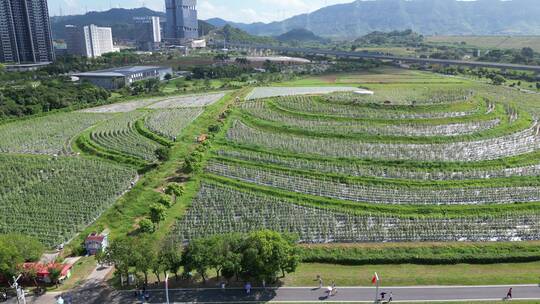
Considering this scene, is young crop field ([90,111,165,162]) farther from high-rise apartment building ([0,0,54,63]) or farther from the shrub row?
high-rise apartment building ([0,0,54,63])

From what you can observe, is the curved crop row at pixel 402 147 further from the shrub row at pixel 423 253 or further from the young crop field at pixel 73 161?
the shrub row at pixel 423 253

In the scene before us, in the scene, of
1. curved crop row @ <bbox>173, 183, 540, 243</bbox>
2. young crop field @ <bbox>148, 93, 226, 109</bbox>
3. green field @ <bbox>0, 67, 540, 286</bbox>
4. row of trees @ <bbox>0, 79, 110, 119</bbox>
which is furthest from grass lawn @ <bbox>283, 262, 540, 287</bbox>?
row of trees @ <bbox>0, 79, 110, 119</bbox>

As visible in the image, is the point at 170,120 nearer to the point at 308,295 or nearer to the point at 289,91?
the point at 289,91

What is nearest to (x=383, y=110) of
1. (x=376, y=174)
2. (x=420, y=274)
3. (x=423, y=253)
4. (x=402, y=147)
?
(x=402, y=147)

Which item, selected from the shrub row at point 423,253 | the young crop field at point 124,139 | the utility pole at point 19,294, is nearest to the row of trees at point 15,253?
the utility pole at point 19,294

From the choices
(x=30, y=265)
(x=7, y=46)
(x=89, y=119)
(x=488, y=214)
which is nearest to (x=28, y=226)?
(x=30, y=265)

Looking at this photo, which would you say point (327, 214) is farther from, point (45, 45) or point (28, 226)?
point (45, 45)
